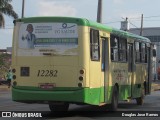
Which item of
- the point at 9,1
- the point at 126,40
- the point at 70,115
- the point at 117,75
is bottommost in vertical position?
the point at 70,115

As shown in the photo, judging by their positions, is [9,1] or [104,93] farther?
[9,1]

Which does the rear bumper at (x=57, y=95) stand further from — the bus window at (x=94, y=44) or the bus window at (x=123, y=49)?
the bus window at (x=123, y=49)

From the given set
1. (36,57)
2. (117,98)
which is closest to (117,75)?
(117,98)

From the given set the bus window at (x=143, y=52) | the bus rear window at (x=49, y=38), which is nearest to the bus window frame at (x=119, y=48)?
the bus rear window at (x=49, y=38)

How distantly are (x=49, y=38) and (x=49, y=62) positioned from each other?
83cm

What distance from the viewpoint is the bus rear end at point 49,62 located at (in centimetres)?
1602

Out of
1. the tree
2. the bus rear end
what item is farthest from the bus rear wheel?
the tree

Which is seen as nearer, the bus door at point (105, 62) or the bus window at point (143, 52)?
the bus door at point (105, 62)

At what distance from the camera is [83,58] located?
16016mm

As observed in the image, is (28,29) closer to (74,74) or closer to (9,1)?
(74,74)

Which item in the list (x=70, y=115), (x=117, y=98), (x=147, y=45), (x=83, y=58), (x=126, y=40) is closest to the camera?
(x=83, y=58)

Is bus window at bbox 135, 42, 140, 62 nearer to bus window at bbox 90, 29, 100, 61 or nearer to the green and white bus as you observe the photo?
the green and white bus

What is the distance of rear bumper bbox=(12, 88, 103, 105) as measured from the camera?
52.1 feet

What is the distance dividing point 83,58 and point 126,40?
200 inches
